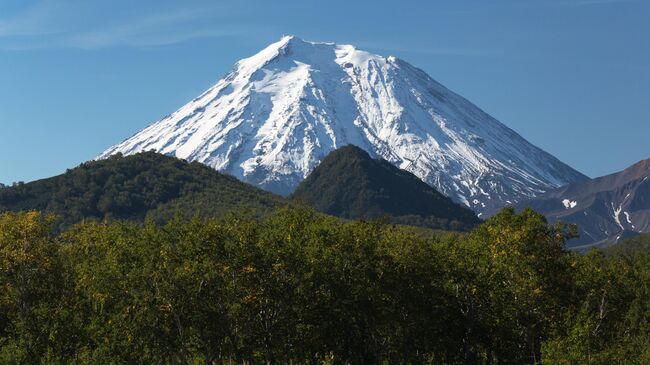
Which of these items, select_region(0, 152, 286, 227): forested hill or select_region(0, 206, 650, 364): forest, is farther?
select_region(0, 152, 286, 227): forested hill

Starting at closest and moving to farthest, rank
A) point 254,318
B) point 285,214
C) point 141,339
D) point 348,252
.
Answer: point 141,339
point 254,318
point 348,252
point 285,214

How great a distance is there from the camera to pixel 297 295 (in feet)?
169

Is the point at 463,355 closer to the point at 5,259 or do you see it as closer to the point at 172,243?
the point at 172,243

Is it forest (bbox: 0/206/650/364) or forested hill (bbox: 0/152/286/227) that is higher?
forested hill (bbox: 0/152/286/227)

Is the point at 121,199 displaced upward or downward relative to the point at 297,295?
upward

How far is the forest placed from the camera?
4741cm

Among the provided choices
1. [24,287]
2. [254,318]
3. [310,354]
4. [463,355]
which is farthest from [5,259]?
→ [463,355]

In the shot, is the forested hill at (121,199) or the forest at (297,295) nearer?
the forest at (297,295)

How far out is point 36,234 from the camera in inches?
2223

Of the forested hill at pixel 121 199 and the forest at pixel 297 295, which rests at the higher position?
the forested hill at pixel 121 199

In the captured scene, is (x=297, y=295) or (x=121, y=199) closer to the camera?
(x=297, y=295)

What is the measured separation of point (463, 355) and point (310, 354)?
9.26 m

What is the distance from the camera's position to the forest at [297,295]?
47406mm

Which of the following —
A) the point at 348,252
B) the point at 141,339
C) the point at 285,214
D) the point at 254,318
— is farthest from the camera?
the point at 285,214
